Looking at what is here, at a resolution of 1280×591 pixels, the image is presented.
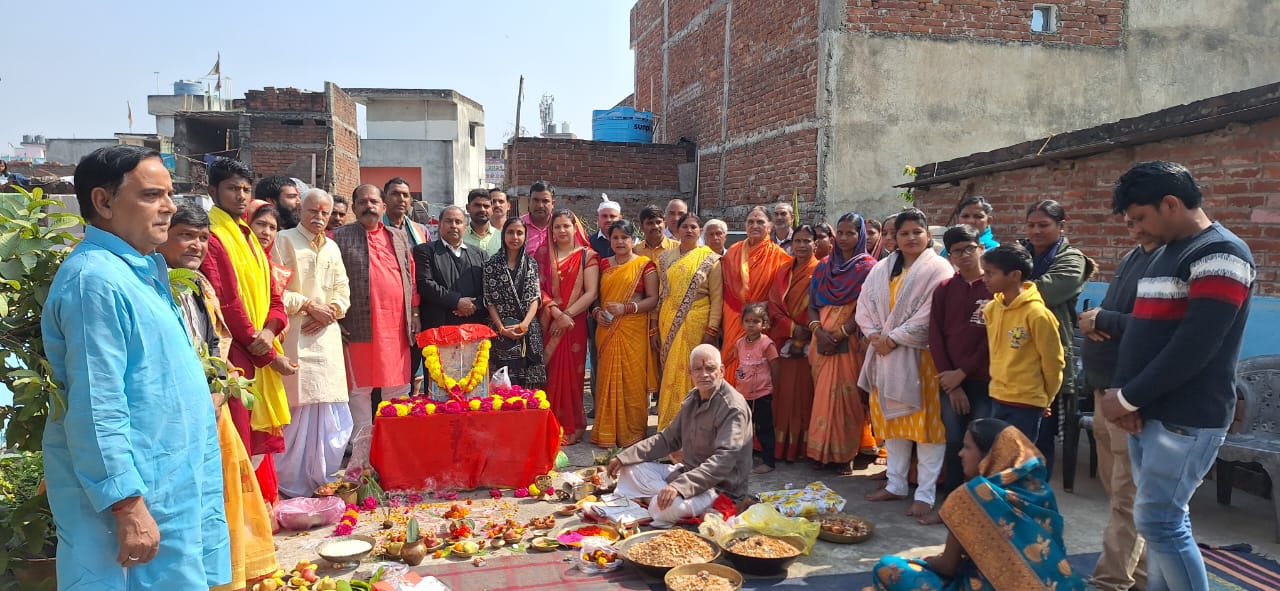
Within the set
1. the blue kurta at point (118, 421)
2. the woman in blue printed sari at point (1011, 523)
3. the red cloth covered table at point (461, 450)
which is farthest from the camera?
the red cloth covered table at point (461, 450)

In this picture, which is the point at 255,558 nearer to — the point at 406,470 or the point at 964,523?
the point at 406,470

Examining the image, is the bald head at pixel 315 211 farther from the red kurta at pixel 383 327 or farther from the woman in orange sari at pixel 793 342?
the woman in orange sari at pixel 793 342

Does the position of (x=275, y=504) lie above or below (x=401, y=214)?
below

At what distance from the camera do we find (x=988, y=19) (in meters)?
10.2

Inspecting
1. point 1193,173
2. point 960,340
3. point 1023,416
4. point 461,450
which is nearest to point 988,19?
point 1193,173

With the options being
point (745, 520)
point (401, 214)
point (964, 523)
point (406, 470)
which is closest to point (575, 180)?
point (401, 214)

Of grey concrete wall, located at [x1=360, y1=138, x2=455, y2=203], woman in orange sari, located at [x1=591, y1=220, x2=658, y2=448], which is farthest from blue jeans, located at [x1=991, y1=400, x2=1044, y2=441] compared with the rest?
grey concrete wall, located at [x1=360, y1=138, x2=455, y2=203]

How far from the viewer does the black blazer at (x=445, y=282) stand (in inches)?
224

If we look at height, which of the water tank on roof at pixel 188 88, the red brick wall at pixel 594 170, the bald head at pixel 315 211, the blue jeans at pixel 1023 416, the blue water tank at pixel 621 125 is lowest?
the blue jeans at pixel 1023 416

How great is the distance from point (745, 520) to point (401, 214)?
3.55 m

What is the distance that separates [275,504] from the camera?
4473mm

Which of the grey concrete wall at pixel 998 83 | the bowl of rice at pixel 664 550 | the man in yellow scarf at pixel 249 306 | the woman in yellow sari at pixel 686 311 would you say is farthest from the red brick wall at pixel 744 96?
the man in yellow scarf at pixel 249 306

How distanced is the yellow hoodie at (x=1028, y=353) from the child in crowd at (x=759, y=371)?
1824mm

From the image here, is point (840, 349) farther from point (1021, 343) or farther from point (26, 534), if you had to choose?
point (26, 534)
